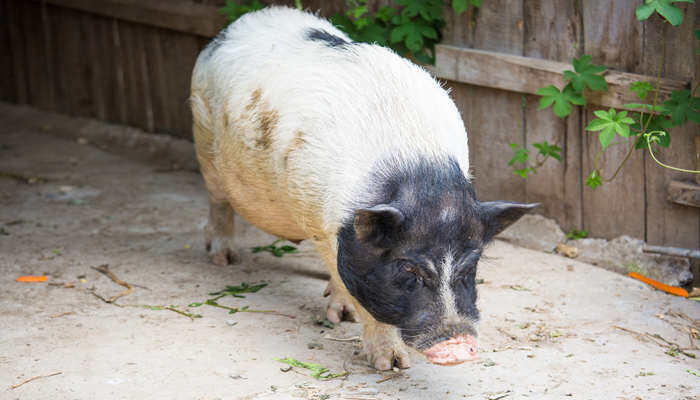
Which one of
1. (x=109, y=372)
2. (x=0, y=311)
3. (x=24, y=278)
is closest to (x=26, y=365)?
(x=109, y=372)

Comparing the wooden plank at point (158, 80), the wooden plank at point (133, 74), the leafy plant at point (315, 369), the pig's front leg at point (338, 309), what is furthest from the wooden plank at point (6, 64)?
the leafy plant at point (315, 369)

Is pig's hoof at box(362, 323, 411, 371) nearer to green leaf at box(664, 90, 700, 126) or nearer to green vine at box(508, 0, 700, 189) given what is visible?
green vine at box(508, 0, 700, 189)

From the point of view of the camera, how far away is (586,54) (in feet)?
15.9

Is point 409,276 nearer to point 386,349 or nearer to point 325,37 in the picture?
point 386,349

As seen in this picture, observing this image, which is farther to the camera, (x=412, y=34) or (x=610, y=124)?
(x=412, y=34)

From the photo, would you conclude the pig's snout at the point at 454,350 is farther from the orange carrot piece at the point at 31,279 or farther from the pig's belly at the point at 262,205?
the orange carrot piece at the point at 31,279

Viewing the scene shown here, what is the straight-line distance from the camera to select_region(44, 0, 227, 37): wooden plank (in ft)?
23.1

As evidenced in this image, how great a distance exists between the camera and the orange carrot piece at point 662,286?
4562 mm

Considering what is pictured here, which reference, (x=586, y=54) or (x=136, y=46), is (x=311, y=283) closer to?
(x=586, y=54)

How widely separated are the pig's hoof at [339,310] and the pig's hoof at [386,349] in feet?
1.63

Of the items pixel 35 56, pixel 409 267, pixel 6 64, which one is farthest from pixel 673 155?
pixel 6 64

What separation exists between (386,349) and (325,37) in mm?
1603

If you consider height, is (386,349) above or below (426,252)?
below

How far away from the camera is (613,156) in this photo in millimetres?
4914
